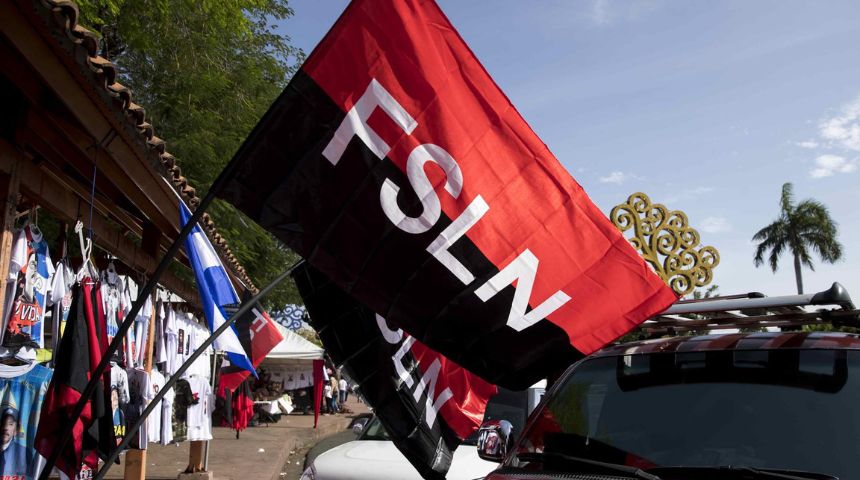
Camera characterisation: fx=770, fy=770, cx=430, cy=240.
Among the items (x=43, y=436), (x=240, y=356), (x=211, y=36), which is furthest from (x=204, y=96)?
(x=43, y=436)

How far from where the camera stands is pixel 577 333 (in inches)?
152

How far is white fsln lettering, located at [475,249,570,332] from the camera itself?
3723mm

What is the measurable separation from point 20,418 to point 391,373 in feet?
7.86

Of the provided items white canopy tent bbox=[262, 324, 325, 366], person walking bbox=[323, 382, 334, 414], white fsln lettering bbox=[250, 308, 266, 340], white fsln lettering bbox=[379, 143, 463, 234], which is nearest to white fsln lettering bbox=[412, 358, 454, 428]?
white fsln lettering bbox=[379, 143, 463, 234]

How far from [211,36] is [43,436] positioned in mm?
9490

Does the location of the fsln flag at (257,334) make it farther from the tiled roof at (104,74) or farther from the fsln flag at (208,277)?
the tiled roof at (104,74)

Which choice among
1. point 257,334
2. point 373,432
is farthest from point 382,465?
point 257,334

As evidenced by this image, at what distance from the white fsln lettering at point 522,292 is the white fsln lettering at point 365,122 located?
828 millimetres

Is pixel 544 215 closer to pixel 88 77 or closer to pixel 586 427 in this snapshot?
pixel 586 427

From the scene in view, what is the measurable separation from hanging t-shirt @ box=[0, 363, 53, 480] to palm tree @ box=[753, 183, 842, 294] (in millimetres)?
50791

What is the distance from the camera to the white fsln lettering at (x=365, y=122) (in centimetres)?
339

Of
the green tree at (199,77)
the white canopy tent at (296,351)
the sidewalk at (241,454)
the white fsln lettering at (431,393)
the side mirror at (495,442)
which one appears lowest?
the sidewalk at (241,454)

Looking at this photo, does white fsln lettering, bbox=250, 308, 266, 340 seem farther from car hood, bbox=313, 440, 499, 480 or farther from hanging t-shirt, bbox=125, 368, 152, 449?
car hood, bbox=313, 440, 499, 480

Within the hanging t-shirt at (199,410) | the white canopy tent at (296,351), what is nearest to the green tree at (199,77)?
the hanging t-shirt at (199,410)
